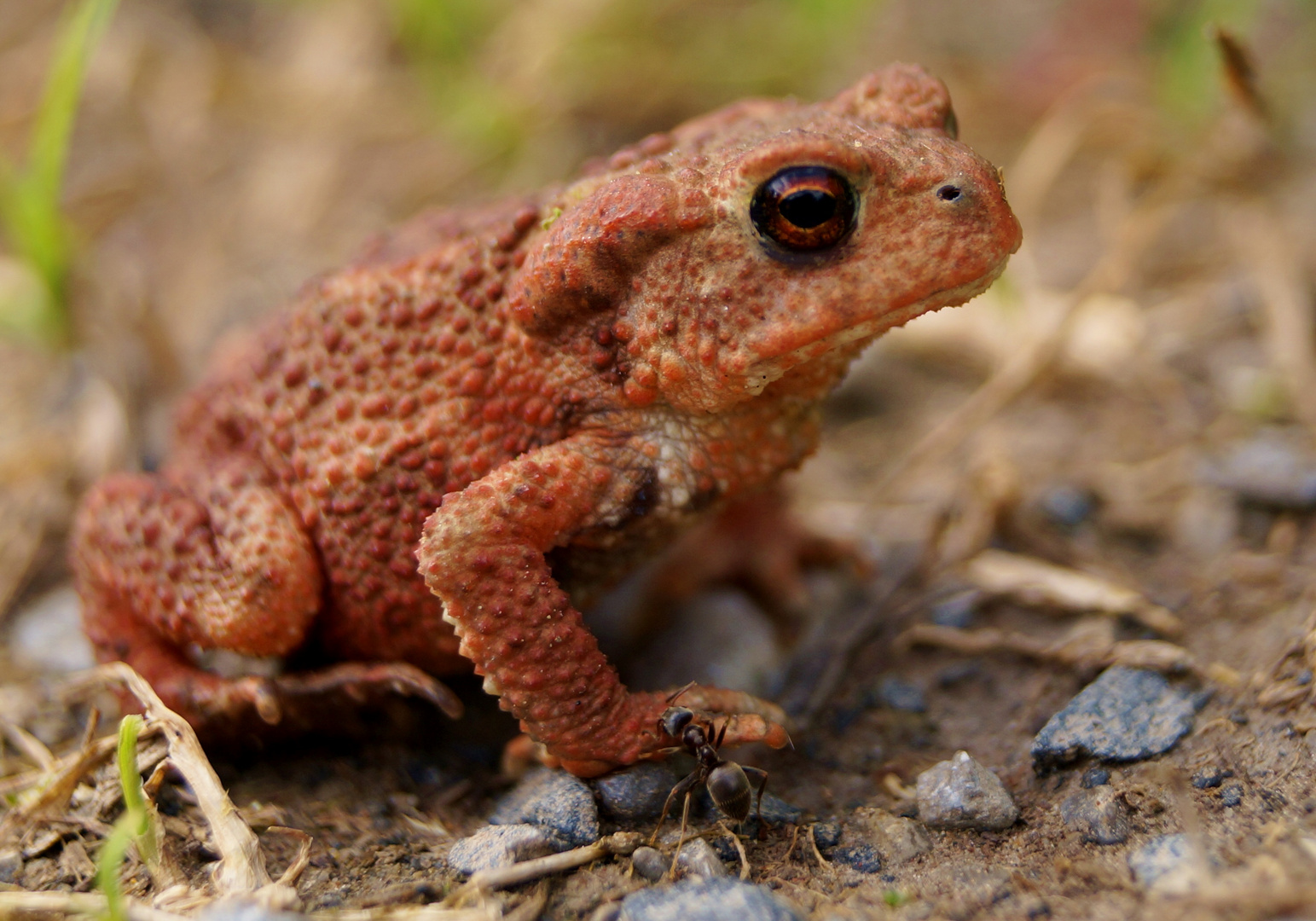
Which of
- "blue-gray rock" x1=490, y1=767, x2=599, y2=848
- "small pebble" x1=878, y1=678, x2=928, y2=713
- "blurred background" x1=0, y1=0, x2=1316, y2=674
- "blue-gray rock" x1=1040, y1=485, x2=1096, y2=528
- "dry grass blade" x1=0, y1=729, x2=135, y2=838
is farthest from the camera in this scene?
"blurred background" x1=0, y1=0, x2=1316, y2=674

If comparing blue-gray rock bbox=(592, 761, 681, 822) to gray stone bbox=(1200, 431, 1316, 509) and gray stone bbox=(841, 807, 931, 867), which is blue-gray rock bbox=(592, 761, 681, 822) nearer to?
gray stone bbox=(841, 807, 931, 867)

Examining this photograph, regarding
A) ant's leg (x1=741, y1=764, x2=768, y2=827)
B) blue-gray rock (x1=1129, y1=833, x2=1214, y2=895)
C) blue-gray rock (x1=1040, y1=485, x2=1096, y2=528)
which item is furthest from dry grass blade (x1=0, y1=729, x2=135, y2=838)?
blue-gray rock (x1=1040, y1=485, x2=1096, y2=528)

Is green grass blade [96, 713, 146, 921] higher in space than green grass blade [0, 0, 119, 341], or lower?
lower

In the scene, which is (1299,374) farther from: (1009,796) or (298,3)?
(298,3)

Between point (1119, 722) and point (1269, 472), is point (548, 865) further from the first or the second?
point (1269, 472)

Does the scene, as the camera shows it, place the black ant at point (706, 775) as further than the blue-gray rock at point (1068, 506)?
No

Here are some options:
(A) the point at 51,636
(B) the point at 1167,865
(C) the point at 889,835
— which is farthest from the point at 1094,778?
(A) the point at 51,636

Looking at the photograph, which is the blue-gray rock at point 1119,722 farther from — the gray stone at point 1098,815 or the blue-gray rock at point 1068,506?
the blue-gray rock at point 1068,506

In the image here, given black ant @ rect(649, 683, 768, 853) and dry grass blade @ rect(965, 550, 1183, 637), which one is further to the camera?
dry grass blade @ rect(965, 550, 1183, 637)

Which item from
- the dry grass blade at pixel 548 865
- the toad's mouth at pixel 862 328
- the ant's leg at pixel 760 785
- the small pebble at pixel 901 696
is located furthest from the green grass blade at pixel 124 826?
the small pebble at pixel 901 696
